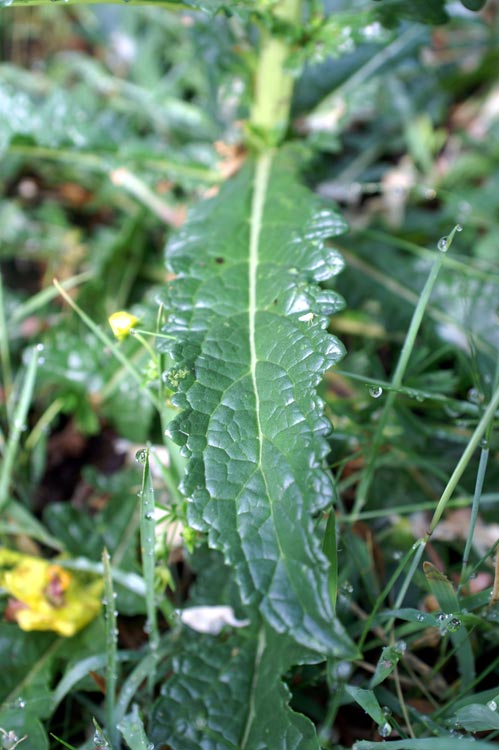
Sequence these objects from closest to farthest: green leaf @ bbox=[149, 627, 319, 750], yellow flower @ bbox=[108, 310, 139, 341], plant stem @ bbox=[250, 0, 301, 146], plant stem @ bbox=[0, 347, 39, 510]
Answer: green leaf @ bbox=[149, 627, 319, 750], yellow flower @ bbox=[108, 310, 139, 341], plant stem @ bbox=[0, 347, 39, 510], plant stem @ bbox=[250, 0, 301, 146]

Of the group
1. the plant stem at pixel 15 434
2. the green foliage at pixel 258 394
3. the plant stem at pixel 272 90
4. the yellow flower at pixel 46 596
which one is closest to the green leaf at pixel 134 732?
the green foliage at pixel 258 394

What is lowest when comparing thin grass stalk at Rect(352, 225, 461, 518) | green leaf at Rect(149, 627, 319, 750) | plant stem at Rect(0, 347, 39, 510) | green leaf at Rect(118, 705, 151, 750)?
green leaf at Rect(149, 627, 319, 750)

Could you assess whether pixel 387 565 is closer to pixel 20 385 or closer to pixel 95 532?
pixel 95 532

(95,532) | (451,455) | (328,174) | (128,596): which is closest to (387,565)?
(451,455)

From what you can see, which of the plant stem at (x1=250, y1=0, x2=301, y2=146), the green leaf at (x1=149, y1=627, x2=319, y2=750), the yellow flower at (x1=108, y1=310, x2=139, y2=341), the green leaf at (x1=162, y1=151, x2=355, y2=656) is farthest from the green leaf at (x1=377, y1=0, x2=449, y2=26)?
A: the green leaf at (x1=149, y1=627, x2=319, y2=750)

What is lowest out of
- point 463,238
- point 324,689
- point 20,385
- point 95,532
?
point 324,689

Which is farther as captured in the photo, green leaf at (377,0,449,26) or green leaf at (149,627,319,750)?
green leaf at (377,0,449,26)

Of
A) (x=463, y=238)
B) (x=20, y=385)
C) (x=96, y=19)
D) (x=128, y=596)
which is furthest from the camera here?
(x=96, y=19)

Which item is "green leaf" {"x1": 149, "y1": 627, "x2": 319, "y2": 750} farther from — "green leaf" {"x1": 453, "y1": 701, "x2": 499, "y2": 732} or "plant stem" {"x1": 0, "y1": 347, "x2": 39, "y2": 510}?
"plant stem" {"x1": 0, "y1": 347, "x2": 39, "y2": 510}
